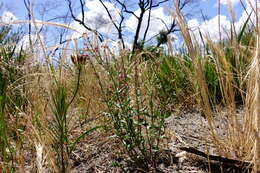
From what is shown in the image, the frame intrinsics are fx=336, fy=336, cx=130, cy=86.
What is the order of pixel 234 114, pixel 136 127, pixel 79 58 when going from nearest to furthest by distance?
pixel 234 114 < pixel 136 127 < pixel 79 58

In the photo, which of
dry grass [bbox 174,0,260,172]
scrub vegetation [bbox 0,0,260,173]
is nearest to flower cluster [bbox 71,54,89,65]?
scrub vegetation [bbox 0,0,260,173]

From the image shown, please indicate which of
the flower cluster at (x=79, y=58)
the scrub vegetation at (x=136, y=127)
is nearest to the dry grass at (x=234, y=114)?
the scrub vegetation at (x=136, y=127)

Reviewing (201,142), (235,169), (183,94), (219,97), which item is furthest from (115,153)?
(219,97)

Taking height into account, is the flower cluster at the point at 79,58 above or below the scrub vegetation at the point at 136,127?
above

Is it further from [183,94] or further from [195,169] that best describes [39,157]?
[183,94]

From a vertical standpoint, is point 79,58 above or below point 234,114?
above

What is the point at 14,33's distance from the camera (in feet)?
8.09

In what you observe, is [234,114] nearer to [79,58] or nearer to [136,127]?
[136,127]

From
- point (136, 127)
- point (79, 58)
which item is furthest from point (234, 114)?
point (79, 58)

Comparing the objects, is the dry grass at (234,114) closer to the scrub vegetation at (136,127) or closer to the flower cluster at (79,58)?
the scrub vegetation at (136,127)

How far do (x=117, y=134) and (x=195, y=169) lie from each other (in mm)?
268

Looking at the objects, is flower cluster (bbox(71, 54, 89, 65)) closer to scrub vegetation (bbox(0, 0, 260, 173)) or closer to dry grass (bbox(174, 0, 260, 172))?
scrub vegetation (bbox(0, 0, 260, 173))

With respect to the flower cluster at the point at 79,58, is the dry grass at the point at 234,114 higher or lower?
lower

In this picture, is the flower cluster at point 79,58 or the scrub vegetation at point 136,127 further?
the flower cluster at point 79,58
